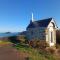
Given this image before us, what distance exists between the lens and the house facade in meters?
24.7

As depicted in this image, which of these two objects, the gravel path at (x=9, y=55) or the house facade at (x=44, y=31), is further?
the house facade at (x=44, y=31)

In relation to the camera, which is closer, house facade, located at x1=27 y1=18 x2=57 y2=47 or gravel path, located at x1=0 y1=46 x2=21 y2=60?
gravel path, located at x1=0 y1=46 x2=21 y2=60

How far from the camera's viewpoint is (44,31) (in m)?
24.6

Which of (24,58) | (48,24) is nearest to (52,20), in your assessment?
(48,24)

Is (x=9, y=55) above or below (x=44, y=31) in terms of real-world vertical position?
below

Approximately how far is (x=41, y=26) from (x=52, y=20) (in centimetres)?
217

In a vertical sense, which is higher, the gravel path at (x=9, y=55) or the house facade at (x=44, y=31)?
the house facade at (x=44, y=31)

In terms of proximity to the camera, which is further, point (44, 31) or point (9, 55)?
point (44, 31)

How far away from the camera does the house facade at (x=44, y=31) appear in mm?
24688

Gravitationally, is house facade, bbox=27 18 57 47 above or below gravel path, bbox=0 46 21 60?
above

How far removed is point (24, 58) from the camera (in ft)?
50.2

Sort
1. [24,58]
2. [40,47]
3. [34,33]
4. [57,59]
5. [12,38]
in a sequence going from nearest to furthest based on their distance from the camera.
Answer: [24,58] < [57,59] < [40,47] < [34,33] < [12,38]

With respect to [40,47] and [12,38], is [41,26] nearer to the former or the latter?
[40,47]

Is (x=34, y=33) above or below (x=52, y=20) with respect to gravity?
below
